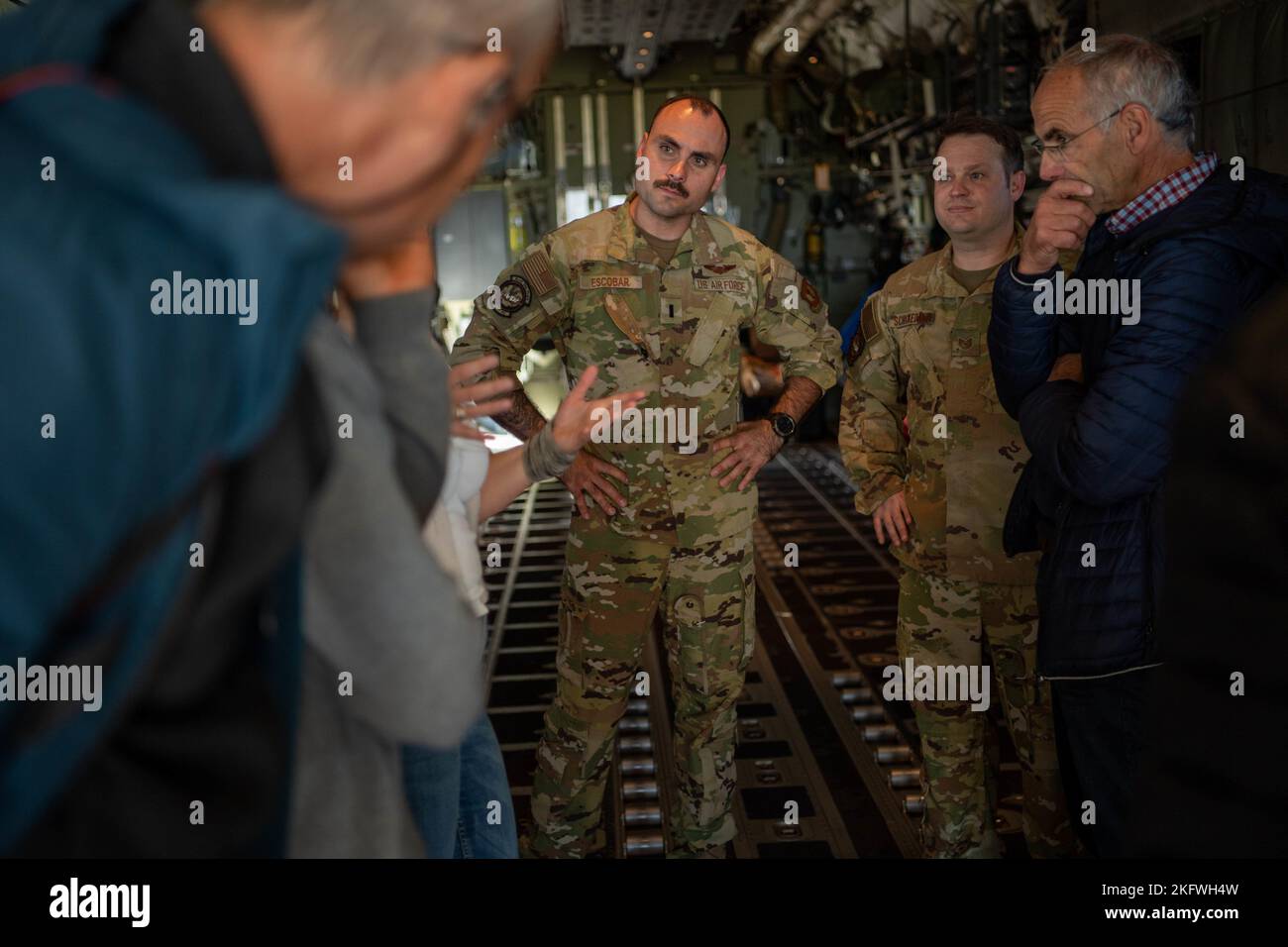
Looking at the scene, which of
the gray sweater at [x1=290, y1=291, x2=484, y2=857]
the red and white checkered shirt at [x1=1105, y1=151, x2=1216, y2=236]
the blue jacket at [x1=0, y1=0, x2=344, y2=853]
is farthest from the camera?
the red and white checkered shirt at [x1=1105, y1=151, x2=1216, y2=236]

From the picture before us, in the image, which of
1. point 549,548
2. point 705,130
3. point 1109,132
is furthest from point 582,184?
point 1109,132

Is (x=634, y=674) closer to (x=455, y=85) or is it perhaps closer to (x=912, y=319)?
(x=912, y=319)

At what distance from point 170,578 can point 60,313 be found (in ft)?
0.56

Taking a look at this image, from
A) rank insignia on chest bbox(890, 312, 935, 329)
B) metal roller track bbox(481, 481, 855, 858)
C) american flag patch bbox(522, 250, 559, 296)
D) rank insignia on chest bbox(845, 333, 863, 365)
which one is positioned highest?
american flag patch bbox(522, 250, 559, 296)

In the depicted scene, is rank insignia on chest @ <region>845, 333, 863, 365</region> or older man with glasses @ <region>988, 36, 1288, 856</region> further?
rank insignia on chest @ <region>845, 333, 863, 365</region>

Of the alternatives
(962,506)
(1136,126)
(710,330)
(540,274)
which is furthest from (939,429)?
(540,274)

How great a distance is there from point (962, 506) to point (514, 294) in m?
1.37

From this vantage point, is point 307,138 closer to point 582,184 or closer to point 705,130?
point 705,130

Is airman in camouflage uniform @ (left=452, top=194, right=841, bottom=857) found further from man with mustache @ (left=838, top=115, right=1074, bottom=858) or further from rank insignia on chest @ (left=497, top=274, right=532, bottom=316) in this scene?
man with mustache @ (left=838, top=115, right=1074, bottom=858)

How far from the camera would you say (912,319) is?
310cm

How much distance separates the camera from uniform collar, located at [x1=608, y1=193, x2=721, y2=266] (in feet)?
10.3

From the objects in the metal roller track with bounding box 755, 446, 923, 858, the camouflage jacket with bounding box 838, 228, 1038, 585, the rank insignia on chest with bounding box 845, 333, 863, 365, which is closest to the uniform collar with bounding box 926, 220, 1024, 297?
the camouflage jacket with bounding box 838, 228, 1038, 585

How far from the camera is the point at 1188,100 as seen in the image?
2197 millimetres

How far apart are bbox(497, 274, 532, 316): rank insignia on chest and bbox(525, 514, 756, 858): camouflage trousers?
2.08 ft
